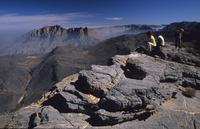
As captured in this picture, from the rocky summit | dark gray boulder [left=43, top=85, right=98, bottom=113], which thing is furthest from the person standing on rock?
dark gray boulder [left=43, top=85, right=98, bottom=113]

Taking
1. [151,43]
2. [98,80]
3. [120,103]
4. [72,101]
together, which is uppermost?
[151,43]

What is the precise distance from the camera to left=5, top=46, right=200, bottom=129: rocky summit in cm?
2698

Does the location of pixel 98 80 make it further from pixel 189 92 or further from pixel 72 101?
pixel 189 92

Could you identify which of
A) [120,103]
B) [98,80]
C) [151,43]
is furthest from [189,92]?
[151,43]

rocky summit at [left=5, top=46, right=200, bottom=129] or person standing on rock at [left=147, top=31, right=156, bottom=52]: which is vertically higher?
person standing on rock at [left=147, top=31, right=156, bottom=52]

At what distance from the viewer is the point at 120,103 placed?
91.9 feet

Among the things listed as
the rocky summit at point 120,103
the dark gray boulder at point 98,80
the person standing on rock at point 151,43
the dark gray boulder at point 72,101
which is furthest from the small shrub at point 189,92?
the person standing on rock at point 151,43

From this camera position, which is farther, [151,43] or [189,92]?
[151,43]

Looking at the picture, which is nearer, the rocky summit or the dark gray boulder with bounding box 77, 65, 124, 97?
the rocky summit

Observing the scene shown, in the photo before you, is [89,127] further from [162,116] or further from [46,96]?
[46,96]

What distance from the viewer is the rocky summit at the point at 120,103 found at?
1062 inches

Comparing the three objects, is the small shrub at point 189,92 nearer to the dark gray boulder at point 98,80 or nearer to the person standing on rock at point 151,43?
the dark gray boulder at point 98,80

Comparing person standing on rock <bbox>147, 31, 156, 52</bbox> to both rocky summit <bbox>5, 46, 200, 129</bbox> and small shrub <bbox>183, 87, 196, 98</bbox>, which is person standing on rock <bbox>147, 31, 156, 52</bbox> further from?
small shrub <bbox>183, 87, 196, 98</bbox>

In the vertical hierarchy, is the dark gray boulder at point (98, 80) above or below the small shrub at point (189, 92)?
above
